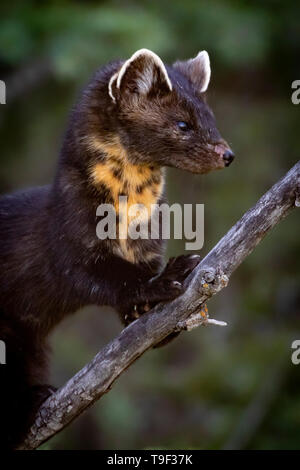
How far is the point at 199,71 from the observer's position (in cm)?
684

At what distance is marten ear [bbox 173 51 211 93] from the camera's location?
6777 mm

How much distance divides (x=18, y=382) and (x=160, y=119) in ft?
7.16

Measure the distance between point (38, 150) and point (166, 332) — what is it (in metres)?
6.37

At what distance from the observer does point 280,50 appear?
415 inches

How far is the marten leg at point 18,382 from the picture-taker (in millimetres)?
6625

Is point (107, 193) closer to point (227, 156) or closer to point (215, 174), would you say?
point (227, 156)

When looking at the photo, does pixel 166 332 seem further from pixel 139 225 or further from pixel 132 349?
pixel 139 225

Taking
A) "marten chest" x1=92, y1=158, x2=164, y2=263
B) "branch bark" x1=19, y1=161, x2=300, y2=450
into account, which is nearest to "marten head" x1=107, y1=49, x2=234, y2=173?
"marten chest" x1=92, y1=158, x2=164, y2=263

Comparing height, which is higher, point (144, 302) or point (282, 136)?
point (282, 136)

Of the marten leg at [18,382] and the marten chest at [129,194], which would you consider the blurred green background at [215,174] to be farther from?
the marten chest at [129,194]

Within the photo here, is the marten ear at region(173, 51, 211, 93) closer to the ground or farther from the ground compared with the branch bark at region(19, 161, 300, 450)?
farther from the ground

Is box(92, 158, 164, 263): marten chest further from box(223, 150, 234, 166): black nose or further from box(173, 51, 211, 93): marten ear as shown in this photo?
box(173, 51, 211, 93): marten ear

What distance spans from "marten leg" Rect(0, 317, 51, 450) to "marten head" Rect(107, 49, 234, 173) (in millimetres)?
1578

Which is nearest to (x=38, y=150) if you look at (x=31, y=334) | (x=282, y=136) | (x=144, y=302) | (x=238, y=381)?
(x=282, y=136)
